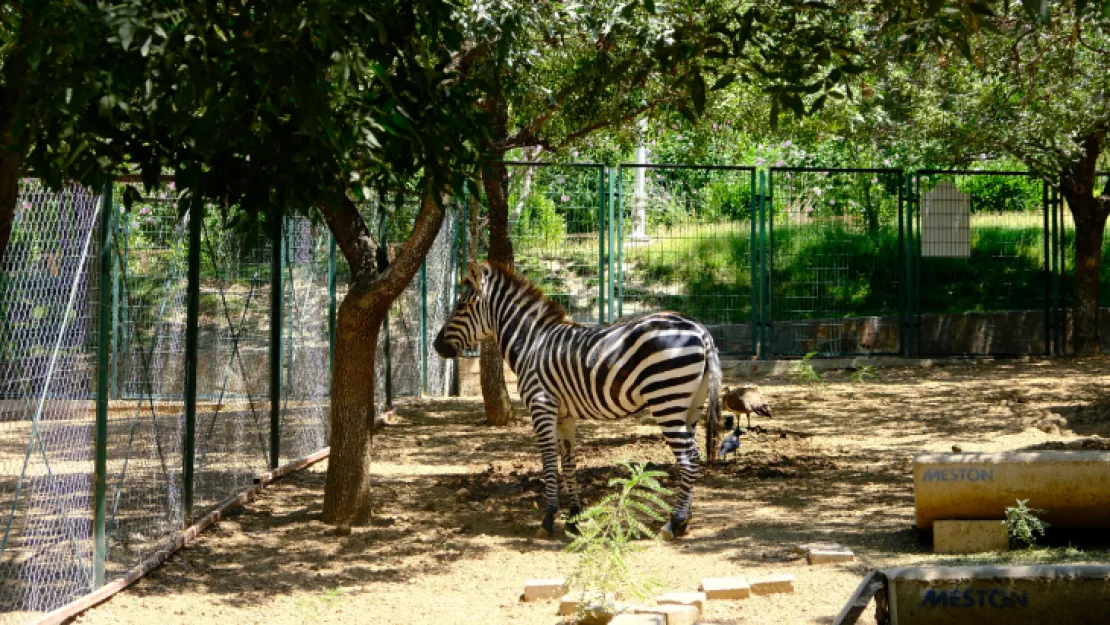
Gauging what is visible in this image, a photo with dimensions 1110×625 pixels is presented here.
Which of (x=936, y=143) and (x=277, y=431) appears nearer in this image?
(x=277, y=431)

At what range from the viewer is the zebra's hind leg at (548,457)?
27.6 feet

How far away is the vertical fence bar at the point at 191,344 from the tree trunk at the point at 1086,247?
550 inches

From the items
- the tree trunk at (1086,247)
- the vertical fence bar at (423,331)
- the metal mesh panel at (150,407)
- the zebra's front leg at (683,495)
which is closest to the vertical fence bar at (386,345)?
the vertical fence bar at (423,331)

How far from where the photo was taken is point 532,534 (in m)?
8.42

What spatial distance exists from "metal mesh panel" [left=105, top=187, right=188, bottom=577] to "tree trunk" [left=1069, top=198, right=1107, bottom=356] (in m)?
13.4

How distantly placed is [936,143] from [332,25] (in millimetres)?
14574

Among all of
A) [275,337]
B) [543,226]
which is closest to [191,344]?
[275,337]

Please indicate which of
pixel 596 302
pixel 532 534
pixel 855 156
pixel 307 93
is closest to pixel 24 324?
pixel 307 93

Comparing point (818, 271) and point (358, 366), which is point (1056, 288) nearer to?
point (818, 271)

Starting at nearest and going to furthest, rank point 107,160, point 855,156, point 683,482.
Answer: point 107,160
point 683,482
point 855,156

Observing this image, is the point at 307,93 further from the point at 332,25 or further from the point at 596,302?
the point at 596,302

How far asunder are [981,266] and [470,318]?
12.2 m

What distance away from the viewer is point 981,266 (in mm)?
19422

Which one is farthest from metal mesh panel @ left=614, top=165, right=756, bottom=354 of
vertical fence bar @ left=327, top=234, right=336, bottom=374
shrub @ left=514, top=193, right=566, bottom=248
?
vertical fence bar @ left=327, top=234, right=336, bottom=374
